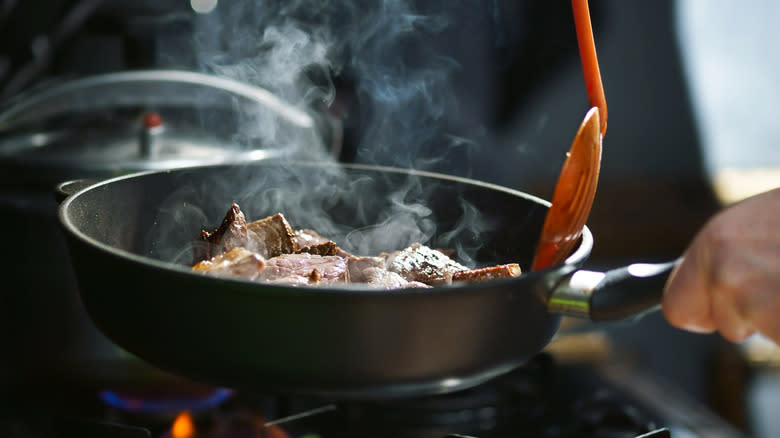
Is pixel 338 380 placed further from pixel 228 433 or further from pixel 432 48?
pixel 432 48

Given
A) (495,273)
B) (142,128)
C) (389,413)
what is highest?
(142,128)

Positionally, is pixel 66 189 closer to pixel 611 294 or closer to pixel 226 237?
pixel 226 237

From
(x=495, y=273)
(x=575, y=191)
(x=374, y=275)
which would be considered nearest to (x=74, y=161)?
(x=374, y=275)

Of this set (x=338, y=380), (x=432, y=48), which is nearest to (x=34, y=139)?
(x=338, y=380)

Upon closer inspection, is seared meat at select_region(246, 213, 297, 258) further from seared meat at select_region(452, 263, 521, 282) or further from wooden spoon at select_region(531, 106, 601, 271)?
wooden spoon at select_region(531, 106, 601, 271)

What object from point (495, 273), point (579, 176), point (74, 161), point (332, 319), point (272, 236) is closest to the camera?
point (332, 319)
